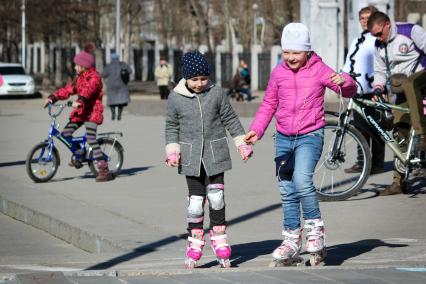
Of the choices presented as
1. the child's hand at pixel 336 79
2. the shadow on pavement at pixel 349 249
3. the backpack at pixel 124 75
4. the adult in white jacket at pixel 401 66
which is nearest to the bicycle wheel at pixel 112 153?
the adult in white jacket at pixel 401 66

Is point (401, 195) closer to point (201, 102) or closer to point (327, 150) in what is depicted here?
point (327, 150)

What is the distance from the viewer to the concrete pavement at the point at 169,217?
8781 mm

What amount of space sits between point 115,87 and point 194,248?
2193cm

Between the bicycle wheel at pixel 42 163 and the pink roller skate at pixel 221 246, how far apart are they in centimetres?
683

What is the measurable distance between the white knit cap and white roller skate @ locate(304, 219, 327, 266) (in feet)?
3.71

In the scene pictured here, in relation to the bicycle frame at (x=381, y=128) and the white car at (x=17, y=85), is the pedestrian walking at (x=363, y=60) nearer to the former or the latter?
the bicycle frame at (x=381, y=128)

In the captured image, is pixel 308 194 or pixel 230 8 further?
pixel 230 8

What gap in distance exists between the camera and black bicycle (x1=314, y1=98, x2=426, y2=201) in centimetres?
1211

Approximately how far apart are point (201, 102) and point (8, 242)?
3362mm

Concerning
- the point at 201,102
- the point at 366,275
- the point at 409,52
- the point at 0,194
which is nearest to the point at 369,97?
the point at 409,52

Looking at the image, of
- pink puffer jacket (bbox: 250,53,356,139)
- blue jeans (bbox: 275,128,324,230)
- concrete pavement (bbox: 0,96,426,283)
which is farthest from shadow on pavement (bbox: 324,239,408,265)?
pink puffer jacket (bbox: 250,53,356,139)

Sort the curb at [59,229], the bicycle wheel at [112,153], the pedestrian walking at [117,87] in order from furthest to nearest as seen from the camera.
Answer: the pedestrian walking at [117,87], the bicycle wheel at [112,153], the curb at [59,229]

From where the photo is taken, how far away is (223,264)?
8406mm

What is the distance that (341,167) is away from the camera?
12062 millimetres
